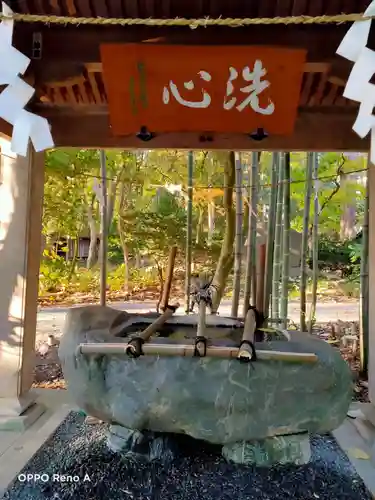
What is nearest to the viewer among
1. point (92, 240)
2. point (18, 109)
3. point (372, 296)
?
point (18, 109)

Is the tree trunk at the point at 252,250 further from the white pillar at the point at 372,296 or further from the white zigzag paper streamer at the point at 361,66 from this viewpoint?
the white zigzag paper streamer at the point at 361,66

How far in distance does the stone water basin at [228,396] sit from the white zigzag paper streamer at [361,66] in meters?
1.37

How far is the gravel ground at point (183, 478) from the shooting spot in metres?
2.39

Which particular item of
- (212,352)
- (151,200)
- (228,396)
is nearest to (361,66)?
(212,352)

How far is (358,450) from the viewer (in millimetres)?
3018

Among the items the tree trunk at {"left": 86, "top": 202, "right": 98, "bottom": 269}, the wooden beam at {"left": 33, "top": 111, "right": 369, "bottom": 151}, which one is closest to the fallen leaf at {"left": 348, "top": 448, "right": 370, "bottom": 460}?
the wooden beam at {"left": 33, "top": 111, "right": 369, "bottom": 151}

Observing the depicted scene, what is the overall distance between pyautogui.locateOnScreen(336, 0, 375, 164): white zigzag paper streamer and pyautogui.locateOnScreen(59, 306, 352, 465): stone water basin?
137 cm

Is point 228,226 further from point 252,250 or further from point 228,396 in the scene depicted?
point 228,396

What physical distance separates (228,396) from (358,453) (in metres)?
1.15

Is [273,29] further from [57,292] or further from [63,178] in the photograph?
[57,292]

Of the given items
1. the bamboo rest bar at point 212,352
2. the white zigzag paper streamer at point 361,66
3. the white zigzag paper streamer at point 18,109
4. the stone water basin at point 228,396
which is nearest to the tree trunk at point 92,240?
the stone water basin at point 228,396

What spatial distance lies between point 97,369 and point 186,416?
1.93 feet

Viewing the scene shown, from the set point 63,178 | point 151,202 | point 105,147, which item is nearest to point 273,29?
point 105,147

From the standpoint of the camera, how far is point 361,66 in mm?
1705
